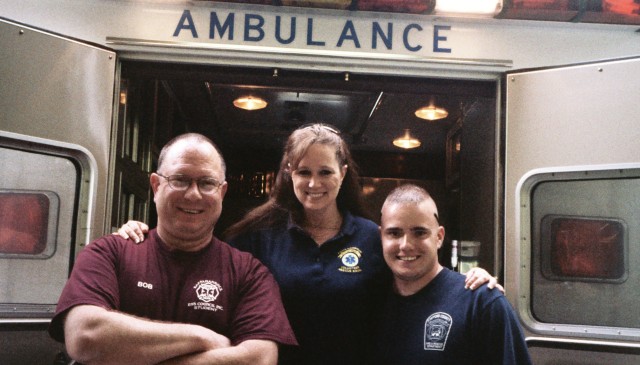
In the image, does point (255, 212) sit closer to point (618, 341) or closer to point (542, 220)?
point (542, 220)

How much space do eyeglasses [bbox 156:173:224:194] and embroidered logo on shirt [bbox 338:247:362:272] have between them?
592 mm

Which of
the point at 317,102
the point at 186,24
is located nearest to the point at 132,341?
the point at 186,24

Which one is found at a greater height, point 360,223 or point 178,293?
point 360,223

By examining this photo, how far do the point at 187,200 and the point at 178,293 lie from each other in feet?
1.02

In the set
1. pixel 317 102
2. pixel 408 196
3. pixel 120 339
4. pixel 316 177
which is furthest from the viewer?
pixel 317 102

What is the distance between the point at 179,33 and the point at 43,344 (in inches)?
55.1

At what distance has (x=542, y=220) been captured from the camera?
294 cm

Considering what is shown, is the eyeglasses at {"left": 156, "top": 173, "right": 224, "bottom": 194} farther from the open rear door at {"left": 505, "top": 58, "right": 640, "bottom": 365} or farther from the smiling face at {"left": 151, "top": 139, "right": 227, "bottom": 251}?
the open rear door at {"left": 505, "top": 58, "right": 640, "bottom": 365}

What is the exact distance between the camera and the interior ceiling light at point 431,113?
241 inches

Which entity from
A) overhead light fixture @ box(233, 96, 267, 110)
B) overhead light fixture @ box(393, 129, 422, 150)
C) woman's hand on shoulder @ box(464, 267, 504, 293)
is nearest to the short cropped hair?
woman's hand on shoulder @ box(464, 267, 504, 293)

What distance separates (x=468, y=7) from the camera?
2877 mm

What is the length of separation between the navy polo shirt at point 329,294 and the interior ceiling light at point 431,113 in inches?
145

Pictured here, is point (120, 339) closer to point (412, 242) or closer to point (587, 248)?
point (412, 242)

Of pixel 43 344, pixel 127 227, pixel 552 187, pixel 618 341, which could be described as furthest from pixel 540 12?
pixel 43 344
